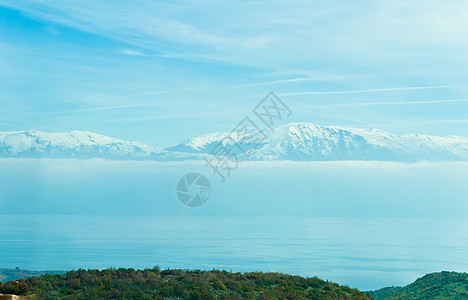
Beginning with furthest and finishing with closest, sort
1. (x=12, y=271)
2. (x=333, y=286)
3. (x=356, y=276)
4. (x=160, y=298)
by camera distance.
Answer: (x=356, y=276) → (x=12, y=271) → (x=333, y=286) → (x=160, y=298)

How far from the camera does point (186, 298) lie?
56.9 feet

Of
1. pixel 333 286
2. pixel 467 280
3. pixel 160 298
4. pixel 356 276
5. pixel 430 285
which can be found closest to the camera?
pixel 160 298

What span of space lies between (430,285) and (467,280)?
3.97m

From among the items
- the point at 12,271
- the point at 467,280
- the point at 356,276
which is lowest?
the point at 356,276

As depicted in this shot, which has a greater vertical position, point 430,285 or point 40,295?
point 40,295

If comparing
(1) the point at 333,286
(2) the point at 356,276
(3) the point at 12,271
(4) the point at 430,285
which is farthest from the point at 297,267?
(1) the point at 333,286

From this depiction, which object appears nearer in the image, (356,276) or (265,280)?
(265,280)

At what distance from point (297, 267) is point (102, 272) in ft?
598

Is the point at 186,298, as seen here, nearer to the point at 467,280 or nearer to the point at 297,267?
the point at 467,280

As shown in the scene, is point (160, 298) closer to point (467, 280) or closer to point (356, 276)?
point (467, 280)

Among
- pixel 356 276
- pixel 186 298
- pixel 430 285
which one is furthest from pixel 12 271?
pixel 356 276

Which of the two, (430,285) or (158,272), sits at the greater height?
(158,272)

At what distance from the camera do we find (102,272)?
20.6 meters

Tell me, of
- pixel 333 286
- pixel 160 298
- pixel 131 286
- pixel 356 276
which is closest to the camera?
pixel 160 298
